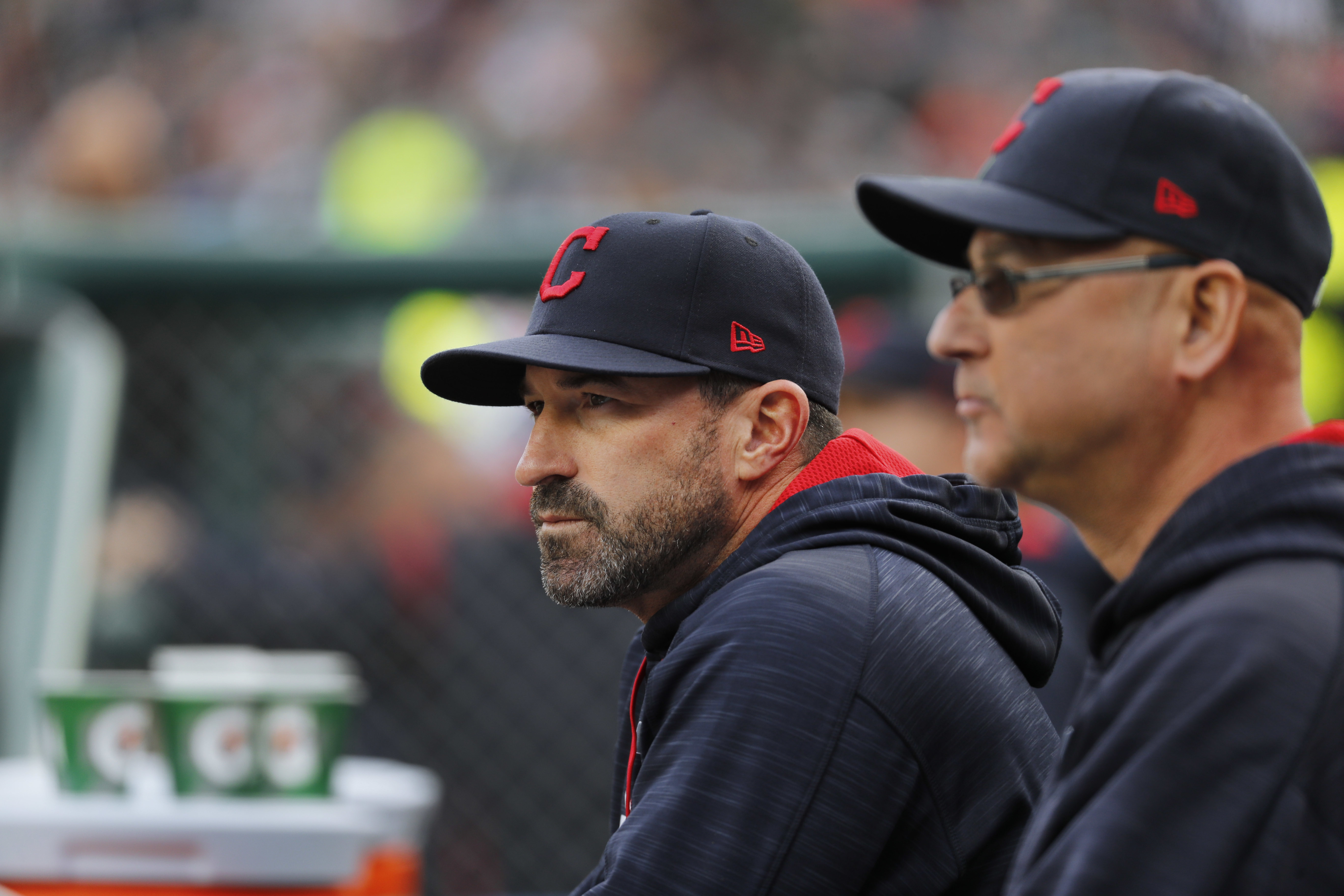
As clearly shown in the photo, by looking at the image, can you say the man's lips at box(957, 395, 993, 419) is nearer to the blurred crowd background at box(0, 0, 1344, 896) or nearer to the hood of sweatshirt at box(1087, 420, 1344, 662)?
the hood of sweatshirt at box(1087, 420, 1344, 662)

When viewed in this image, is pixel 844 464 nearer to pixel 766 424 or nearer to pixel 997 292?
pixel 766 424

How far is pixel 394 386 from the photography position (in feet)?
15.6

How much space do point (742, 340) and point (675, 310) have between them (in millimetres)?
104

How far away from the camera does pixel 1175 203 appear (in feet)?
3.98

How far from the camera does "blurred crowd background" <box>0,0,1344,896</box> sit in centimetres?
378

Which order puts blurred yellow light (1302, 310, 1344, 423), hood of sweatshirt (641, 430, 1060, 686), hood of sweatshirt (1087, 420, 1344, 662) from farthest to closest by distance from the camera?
blurred yellow light (1302, 310, 1344, 423) → hood of sweatshirt (641, 430, 1060, 686) → hood of sweatshirt (1087, 420, 1344, 662)

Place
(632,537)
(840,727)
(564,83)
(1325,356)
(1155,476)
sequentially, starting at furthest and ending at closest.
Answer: (564,83)
(1325,356)
(632,537)
(840,727)
(1155,476)

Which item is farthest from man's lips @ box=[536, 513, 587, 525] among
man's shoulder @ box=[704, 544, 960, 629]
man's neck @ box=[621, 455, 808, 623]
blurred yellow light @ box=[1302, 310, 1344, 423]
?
blurred yellow light @ box=[1302, 310, 1344, 423]

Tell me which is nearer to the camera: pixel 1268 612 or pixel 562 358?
pixel 1268 612

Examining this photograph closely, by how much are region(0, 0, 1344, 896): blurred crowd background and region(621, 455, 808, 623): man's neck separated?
1044mm

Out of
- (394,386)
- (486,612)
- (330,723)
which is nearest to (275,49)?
(394,386)

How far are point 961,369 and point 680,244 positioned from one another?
1.92ft

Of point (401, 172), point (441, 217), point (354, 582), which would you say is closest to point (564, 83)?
point (401, 172)

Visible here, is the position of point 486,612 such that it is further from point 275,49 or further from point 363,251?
point 275,49
